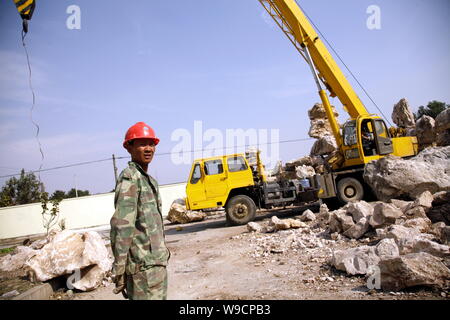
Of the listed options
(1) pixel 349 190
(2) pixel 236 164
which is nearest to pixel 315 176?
(1) pixel 349 190

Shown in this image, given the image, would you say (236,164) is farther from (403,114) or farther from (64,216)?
(64,216)

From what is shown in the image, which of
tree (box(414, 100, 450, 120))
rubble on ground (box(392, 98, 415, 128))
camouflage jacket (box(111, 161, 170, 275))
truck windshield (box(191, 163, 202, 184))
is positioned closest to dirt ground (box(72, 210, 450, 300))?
camouflage jacket (box(111, 161, 170, 275))

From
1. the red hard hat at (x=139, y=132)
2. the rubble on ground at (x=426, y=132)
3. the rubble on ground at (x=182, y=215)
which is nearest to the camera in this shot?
the red hard hat at (x=139, y=132)

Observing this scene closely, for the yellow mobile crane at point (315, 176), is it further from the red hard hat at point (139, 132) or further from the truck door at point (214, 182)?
the red hard hat at point (139, 132)

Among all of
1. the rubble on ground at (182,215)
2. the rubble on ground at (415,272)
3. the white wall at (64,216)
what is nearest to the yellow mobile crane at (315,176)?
the rubble on ground at (182,215)

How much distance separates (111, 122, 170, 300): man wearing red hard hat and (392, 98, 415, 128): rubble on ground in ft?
49.3

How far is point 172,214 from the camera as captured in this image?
12.6 m

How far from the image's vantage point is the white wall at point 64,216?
17.5 m

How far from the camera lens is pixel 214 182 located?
8766mm

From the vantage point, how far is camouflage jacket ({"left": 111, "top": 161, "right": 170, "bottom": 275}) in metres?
1.83
